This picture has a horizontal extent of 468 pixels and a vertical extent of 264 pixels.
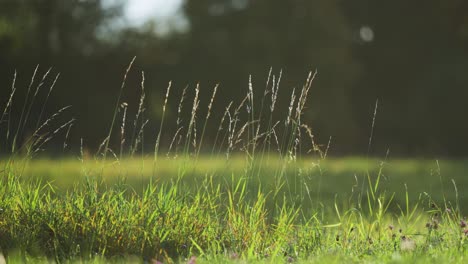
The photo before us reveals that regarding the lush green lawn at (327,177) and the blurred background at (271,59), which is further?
the blurred background at (271,59)

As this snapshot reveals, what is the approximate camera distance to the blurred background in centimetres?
1762

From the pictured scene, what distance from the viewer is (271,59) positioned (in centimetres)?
1941

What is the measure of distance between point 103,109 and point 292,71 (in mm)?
5924

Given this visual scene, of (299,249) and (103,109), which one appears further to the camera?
(103,109)

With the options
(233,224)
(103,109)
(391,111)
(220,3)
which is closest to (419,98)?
(391,111)

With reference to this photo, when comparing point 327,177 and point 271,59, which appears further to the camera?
point 271,59

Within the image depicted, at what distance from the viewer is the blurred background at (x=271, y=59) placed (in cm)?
1762

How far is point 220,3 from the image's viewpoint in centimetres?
2070

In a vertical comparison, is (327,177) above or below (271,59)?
below

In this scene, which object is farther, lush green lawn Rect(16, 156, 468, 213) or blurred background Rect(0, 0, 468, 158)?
blurred background Rect(0, 0, 468, 158)

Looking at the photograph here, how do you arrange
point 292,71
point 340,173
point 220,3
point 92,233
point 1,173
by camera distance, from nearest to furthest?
point 92,233 → point 1,173 → point 340,173 → point 292,71 → point 220,3

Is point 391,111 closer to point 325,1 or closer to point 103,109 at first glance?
point 325,1

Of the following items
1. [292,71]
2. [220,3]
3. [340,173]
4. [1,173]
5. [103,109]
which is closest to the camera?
[1,173]

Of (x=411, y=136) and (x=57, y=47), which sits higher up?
(x=57, y=47)
